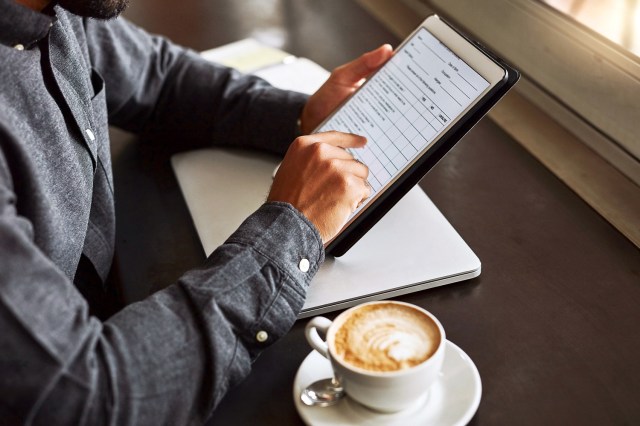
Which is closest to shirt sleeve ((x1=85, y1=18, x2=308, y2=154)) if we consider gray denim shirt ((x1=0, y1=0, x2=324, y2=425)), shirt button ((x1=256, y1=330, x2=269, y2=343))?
gray denim shirt ((x1=0, y1=0, x2=324, y2=425))

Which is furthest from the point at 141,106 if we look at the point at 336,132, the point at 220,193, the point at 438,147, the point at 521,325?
the point at 521,325

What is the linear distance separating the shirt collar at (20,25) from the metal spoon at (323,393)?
500 millimetres

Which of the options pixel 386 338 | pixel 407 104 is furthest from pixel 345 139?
pixel 386 338

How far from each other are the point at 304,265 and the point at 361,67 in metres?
0.40

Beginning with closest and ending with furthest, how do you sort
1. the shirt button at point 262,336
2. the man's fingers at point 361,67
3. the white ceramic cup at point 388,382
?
1. the white ceramic cup at point 388,382
2. the shirt button at point 262,336
3. the man's fingers at point 361,67

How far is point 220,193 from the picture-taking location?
106 cm

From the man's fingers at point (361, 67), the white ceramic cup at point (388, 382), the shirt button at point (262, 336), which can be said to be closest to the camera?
the white ceramic cup at point (388, 382)

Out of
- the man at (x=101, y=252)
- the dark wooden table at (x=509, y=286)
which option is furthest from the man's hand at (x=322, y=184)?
the dark wooden table at (x=509, y=286)

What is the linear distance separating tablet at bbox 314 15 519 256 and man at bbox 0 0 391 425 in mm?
36

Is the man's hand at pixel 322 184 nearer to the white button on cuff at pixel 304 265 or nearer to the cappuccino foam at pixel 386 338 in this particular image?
the white button on cuff at pixel 304 265

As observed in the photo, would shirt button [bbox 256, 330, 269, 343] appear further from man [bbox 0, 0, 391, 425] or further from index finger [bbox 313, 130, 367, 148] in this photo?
index finger [bbox 313, 130, 367, 148]

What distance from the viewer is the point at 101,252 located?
39.2 inches

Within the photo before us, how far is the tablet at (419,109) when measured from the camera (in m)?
0.84

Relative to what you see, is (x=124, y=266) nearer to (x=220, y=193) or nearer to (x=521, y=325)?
(x=220, y=193)
